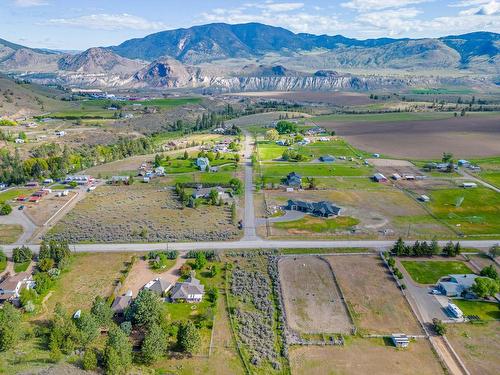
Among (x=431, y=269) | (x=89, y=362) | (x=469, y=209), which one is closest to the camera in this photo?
(x=89, y=362)

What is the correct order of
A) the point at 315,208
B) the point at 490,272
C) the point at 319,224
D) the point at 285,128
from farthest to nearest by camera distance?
the point at 285,128, the point at 315,208, the point at 319,224, the point at 490,272

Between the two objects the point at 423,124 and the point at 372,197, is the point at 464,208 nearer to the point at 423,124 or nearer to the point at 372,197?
the point at 372,197

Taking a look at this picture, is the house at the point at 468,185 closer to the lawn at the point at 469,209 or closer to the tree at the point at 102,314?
the lawn at the point at 469,209

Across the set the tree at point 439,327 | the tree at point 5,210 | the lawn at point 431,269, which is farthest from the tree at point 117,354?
the tree at point 5,210

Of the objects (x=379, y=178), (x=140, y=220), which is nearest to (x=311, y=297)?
(x=140, y=220)

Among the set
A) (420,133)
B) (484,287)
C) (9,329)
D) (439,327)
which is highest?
(9,329)

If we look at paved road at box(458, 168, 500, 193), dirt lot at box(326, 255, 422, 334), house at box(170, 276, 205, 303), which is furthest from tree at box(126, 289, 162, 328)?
paved road at box(458, 168, 500, 193)

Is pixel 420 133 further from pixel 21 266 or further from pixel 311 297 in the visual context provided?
pixel 21 266
